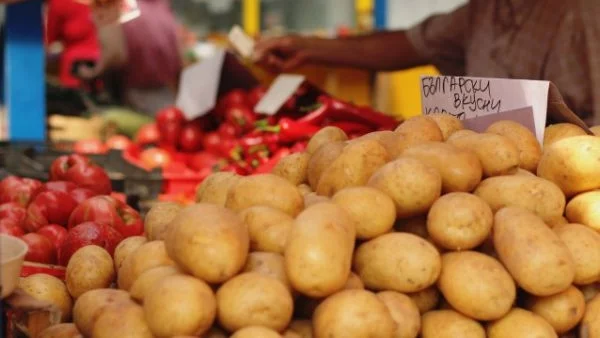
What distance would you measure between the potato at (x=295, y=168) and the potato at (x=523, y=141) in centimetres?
45

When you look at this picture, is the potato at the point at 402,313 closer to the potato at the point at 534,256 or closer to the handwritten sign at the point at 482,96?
the potato at the point at 534,256

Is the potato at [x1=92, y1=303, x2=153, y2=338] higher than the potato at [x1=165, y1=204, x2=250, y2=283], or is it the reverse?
the potato at [x1=165, y1=204, x2=250, y2=283]

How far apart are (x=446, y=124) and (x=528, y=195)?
374 millimetres

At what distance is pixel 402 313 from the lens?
1236 mm

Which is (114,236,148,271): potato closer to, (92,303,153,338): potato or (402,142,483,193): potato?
(92,303,153,338): potato

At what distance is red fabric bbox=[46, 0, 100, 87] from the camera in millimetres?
6414

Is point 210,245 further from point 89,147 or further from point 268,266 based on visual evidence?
point 89,147

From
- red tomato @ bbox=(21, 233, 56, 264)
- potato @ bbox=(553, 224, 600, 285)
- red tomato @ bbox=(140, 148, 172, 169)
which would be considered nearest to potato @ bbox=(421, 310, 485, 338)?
potato @ bbox=(553, 224, 600, 285)

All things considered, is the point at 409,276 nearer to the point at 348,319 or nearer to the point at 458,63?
the point at 348,319

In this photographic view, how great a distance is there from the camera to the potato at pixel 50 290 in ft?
4.91

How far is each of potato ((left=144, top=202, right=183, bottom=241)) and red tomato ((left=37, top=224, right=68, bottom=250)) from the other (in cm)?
63

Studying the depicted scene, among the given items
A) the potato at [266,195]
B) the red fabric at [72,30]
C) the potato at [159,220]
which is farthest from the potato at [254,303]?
the red fabric at [72,30]

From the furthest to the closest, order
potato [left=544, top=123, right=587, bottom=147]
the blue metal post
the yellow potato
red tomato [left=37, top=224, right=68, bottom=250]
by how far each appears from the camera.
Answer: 1. the blue metal post
2. red tomato [left=37, top=224, right=68, bottom=250]
3. potato [left=544, top=123, right=587, bottom=147]
4. the yellow potato

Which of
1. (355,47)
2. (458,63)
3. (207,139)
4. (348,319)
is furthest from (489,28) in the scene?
(348,319)
